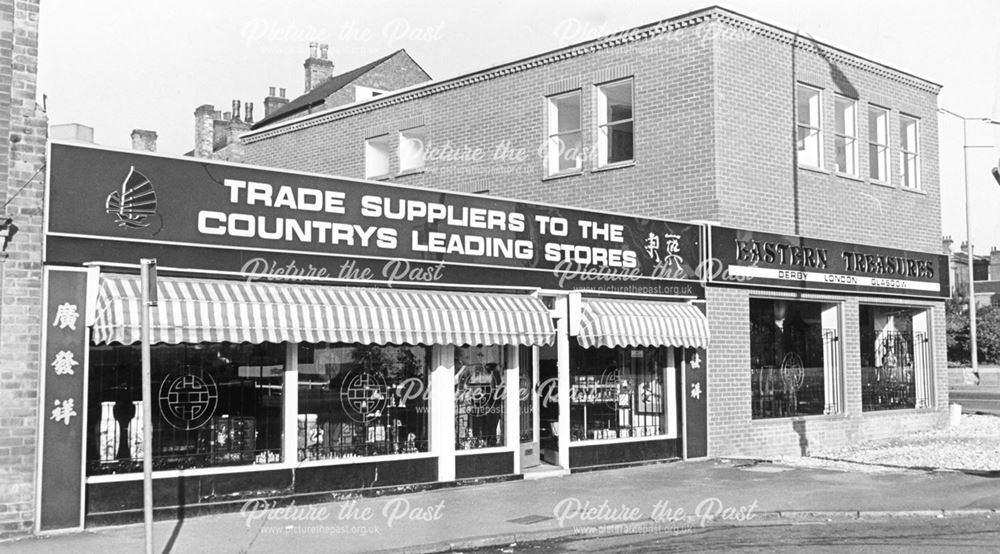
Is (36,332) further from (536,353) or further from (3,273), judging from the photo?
(536,353)

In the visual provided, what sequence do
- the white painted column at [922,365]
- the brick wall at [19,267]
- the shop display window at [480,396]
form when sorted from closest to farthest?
the brick wall at [19,267] → the shop display window at [480,396] → the white painted column at [922,365]

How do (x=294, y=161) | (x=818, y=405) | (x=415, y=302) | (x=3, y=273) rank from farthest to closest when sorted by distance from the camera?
1. (x=294, y=161)
2. (x=818, y=405)
3. (x=415, y=302)
4. (x=3, y=273)

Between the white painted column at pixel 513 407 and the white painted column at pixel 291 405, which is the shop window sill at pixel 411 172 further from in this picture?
the white painted column at pixel 291 405

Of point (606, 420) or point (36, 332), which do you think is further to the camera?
point (606, 420)

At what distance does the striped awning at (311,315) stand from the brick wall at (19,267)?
735 millimetres

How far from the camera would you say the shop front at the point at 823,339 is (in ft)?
57.2

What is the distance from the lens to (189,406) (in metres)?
11.8

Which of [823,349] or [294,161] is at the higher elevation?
[294,161]

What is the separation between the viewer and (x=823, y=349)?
19.4 meters

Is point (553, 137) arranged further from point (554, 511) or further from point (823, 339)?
point (554, 511)

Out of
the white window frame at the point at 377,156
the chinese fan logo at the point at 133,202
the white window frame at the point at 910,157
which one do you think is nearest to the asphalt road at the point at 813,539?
the chinese fan logo at the point at 133,202

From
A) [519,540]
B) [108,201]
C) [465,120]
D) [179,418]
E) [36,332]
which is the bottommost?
[519,540]

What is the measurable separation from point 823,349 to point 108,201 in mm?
13737

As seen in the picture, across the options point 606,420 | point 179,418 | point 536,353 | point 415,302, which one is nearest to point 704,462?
point 606,420
